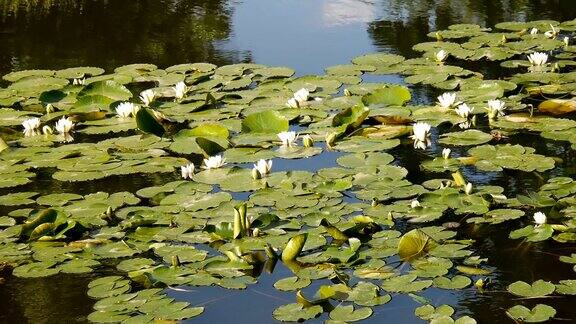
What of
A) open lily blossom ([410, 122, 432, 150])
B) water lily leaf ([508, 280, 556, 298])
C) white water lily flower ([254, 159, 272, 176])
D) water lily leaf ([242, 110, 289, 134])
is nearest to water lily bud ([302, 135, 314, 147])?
water lily leaf ([242, 110, 289, 134])

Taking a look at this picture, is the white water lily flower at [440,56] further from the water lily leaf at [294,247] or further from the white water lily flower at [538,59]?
the water lily leaf at [294,247]

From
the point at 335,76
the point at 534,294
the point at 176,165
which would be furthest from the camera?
the point at 335,76

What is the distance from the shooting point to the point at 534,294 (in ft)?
11.0

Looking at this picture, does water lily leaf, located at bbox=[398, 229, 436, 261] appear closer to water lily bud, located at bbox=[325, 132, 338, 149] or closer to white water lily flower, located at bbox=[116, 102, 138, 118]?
water lily bud, located at bbox=[325, 132, 338, 149]

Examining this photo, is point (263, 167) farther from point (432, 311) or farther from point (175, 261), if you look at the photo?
point (432, 311)

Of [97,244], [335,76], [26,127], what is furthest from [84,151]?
[335,76]

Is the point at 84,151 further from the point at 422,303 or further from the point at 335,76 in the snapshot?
the point at 422,303

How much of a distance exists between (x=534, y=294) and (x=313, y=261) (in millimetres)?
801

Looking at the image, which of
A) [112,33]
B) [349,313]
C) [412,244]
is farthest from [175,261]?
[112,33]

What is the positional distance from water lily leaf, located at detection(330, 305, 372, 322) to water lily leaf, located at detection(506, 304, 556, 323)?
46cm

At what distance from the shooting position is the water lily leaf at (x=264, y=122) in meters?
5.16

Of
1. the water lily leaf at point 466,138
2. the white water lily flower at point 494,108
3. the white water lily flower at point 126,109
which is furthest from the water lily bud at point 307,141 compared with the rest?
the white water lily flower at point 126,109

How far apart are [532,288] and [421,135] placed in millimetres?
1657

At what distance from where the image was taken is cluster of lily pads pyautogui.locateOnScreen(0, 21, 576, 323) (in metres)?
3.59
